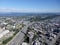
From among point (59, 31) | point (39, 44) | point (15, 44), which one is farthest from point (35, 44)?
point (59, 31)

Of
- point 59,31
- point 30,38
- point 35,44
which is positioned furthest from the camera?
point 59,31

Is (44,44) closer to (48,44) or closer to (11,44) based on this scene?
→ (48,44)

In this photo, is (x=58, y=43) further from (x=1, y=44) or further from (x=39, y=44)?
(x=1, y=44)

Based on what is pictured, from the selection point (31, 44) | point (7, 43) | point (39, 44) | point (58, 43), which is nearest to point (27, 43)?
point (31, 44)

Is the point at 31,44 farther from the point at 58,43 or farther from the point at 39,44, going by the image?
the point at 58,43

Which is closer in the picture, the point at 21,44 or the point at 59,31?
the point at 21,44

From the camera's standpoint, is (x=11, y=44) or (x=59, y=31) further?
(x=59, y=31)

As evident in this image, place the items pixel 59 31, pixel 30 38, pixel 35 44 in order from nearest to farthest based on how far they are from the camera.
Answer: pixel 35 44 < pixel 30 38 < pixel 59 31
